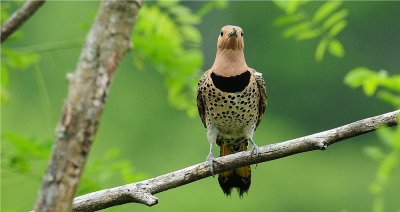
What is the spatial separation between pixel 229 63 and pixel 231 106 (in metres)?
0.21

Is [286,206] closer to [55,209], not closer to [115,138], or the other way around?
[115,138]

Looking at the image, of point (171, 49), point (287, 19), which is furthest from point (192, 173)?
point (171, 49)

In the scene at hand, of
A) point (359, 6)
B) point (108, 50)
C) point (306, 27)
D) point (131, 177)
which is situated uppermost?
point (359, 6)

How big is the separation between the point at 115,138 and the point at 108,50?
15419mm

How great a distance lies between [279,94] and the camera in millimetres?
21844

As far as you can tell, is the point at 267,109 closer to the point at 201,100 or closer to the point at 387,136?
the point at 201,100

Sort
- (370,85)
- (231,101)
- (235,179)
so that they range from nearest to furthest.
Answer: (370,85) → (235,179) → (231,101)

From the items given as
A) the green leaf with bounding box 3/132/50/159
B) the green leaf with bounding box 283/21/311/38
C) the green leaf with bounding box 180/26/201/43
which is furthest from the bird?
the green leaf with bounding box 3/132/50/159

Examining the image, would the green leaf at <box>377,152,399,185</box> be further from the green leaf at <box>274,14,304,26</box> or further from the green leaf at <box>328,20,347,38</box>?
the green leaf at <box>328,20,347,38</box>

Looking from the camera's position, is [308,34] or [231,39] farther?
[231,39]

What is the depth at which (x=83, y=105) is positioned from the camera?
288cm

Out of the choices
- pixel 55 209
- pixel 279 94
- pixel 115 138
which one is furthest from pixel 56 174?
pixel 279 94

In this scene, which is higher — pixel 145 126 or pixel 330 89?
pixel 330 89

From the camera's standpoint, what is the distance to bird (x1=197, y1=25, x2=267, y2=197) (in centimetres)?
532
